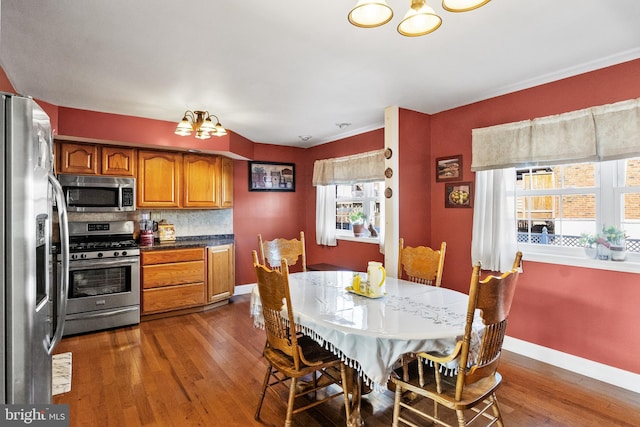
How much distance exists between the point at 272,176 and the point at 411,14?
14.0ft

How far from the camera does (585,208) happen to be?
270cm

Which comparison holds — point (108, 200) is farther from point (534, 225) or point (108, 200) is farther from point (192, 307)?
point (534, 225)

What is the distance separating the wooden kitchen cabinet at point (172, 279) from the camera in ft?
12.7

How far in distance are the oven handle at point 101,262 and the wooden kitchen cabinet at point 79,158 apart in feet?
3.31

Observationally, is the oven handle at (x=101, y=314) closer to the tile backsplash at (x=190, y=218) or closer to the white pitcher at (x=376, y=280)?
the tile backsplash at (x=190, y=218)

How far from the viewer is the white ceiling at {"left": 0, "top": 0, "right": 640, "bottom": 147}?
1.84m

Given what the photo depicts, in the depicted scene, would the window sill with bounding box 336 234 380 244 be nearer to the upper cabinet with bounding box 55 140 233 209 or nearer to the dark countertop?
the dark countertop

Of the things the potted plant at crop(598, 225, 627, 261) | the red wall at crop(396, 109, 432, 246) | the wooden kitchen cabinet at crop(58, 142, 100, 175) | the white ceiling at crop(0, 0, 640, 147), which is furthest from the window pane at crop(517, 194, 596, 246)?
the wooden kitchen cabinet at crop(58, 142, 100, 175)

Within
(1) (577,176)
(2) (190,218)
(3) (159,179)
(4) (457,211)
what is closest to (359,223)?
(4) (457,211)

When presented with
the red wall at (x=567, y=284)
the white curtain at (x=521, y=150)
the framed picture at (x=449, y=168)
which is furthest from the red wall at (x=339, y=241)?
the white curtain at (x=521, y=150)

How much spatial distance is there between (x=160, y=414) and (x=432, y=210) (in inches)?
120

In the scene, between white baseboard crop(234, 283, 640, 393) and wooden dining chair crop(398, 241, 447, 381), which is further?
wooden dining chair crop(398, 241, 447, 381)

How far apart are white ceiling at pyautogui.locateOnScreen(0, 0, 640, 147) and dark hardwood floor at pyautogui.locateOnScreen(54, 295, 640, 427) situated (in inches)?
93.0

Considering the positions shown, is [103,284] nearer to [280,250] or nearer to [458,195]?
[280,250]
